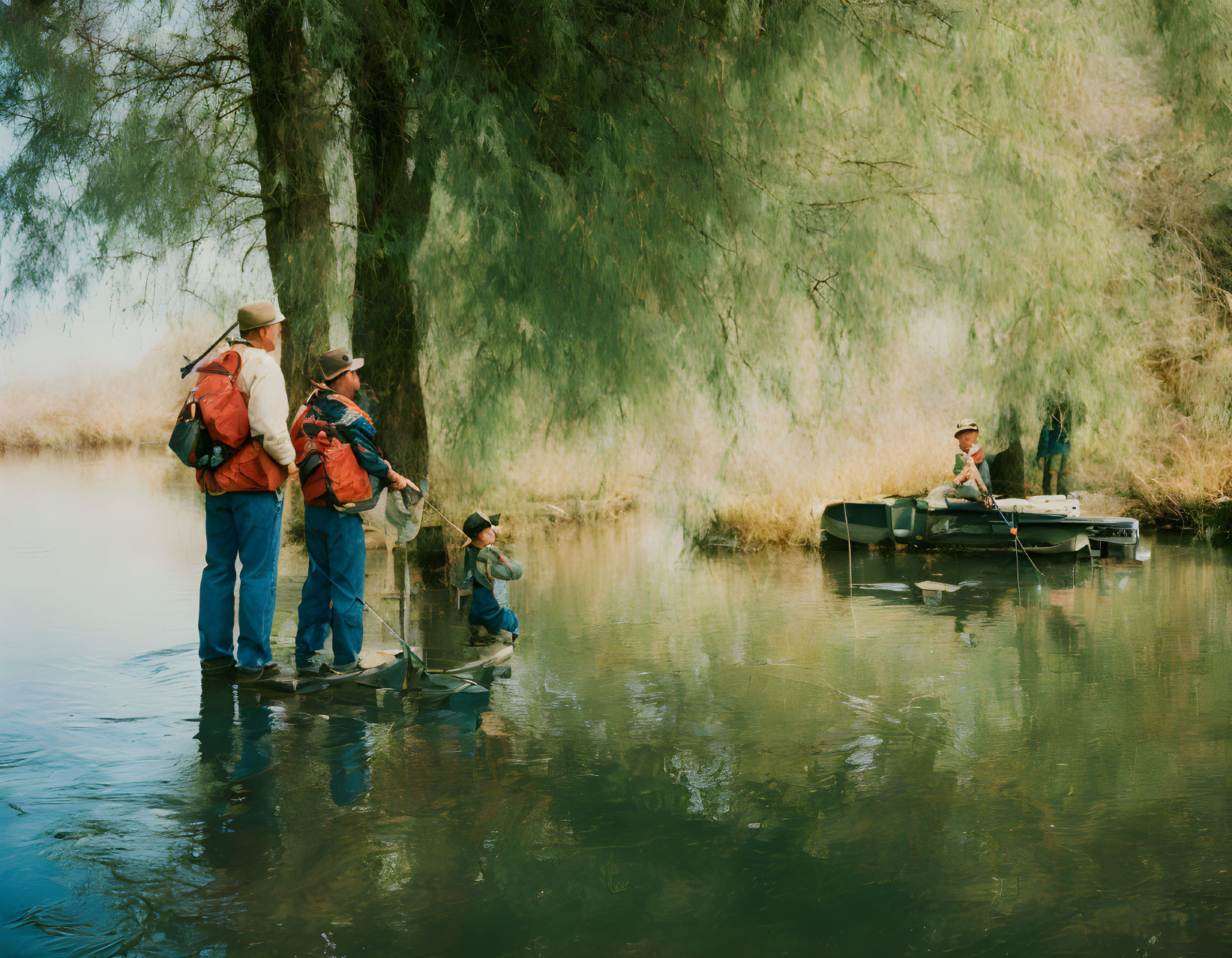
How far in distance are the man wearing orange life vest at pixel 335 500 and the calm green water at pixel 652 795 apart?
1.81ft

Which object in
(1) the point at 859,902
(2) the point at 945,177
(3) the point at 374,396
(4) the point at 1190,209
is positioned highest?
(4) the point at 1190,209

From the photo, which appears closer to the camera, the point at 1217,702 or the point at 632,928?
the point at 632,928

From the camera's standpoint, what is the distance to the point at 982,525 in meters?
11.4

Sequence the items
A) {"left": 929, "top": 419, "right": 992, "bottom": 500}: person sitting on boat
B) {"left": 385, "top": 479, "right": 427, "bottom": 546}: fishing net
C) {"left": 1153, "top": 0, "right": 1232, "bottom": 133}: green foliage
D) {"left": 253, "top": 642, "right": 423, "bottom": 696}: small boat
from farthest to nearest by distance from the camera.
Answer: {"left": 929, "top": 419, "right": 992, "bottom": 500}: person sitting on boat
{"left": 1153, "top": 0, "right": 1232, "bottom": 133}: green foliage
{"left": 385, "top": 479, "right": 427, "bottom": 546}: fishing net
{"left": 253, "top": 642, "right": 423, "bottom": 696}: small boat

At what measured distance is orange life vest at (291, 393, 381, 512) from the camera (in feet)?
19.5

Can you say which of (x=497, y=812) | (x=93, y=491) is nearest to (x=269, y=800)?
(x=497, y=812)

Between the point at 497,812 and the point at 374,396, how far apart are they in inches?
200

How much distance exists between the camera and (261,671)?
5.89 m

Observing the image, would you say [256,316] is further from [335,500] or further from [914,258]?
[914,258]

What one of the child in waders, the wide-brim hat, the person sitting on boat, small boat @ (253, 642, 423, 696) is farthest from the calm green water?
the person sitting on boat

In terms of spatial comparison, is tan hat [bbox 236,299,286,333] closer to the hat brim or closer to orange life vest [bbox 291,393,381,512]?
the hat brim

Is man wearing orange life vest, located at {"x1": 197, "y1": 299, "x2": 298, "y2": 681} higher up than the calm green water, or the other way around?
man wearing orange life vest, located at {"x1": 197, "y1": 299, "x2": 298, "y2": 681}

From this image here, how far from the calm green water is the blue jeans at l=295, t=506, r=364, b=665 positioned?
0.52 m

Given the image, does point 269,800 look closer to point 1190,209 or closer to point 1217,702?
point 1217,702
